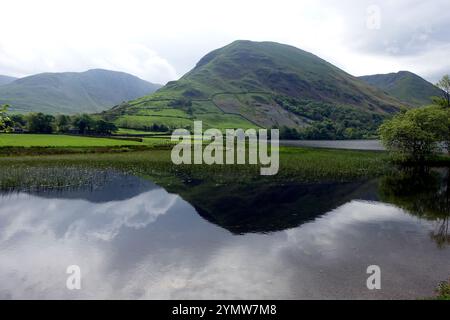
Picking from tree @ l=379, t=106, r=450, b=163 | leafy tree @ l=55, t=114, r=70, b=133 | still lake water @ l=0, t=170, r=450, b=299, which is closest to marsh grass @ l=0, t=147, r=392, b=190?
still lake water @ l=0, t=170, r=450, b=299

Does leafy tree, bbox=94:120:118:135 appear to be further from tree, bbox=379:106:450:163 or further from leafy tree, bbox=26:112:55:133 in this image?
tree, bbox=379:106:450:163

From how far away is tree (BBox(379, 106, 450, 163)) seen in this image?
85.6m

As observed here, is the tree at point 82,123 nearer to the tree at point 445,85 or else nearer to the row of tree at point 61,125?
the row of tree at point 61,125

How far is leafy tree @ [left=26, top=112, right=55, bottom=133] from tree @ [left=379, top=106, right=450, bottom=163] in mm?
133403

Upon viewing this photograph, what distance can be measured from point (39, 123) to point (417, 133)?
143 meters

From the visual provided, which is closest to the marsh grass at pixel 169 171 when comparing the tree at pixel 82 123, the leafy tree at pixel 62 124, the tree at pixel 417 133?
the tree at pixel 417 133

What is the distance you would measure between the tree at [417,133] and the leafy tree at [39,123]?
5252 inches

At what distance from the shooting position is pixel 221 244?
28266 millimetres

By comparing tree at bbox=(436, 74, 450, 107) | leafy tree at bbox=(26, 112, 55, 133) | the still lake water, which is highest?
tree at bbox=(436, 74, 450, 107)

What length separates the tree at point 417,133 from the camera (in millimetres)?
85562

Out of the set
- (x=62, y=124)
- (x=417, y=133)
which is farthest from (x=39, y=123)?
(x=417, y=133)
